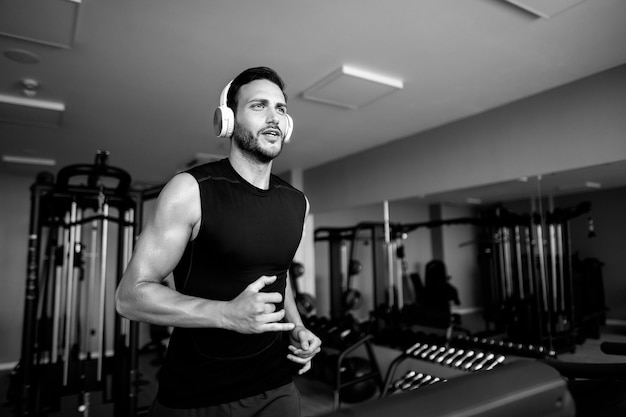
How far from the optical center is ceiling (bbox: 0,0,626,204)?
1.91 m

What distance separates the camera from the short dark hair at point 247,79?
116 cm

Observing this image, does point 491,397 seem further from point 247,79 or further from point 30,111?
point 30,111

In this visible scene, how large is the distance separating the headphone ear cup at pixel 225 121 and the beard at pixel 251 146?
0.05 feet

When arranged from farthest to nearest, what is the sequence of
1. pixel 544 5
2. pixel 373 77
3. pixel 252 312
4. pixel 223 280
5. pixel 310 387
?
pixel 310 387 → pixel 373 77 → pixel 544 5 → pixel 223 280 → pixel 252 312

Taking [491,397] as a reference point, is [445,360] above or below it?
below

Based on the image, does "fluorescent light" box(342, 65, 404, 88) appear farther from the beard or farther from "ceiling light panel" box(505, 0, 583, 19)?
the beard

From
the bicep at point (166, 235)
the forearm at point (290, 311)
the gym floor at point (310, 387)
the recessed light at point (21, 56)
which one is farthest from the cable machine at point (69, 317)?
the bicep at point (166, 235)

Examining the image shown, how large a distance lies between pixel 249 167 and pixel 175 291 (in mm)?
404

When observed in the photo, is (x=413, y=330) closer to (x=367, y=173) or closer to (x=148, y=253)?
(x=367, y=173)

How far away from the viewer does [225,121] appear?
1.13 metres

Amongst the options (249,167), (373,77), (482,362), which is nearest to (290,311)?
(249,167)

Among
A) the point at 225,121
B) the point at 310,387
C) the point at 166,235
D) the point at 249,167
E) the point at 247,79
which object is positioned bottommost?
the point at 310,387

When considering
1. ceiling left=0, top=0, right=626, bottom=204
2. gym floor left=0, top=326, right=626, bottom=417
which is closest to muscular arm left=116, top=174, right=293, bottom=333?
gym floor left=0, top=326, right=626, bottom=417

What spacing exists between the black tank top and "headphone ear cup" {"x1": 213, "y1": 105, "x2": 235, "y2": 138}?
0.10 metres
